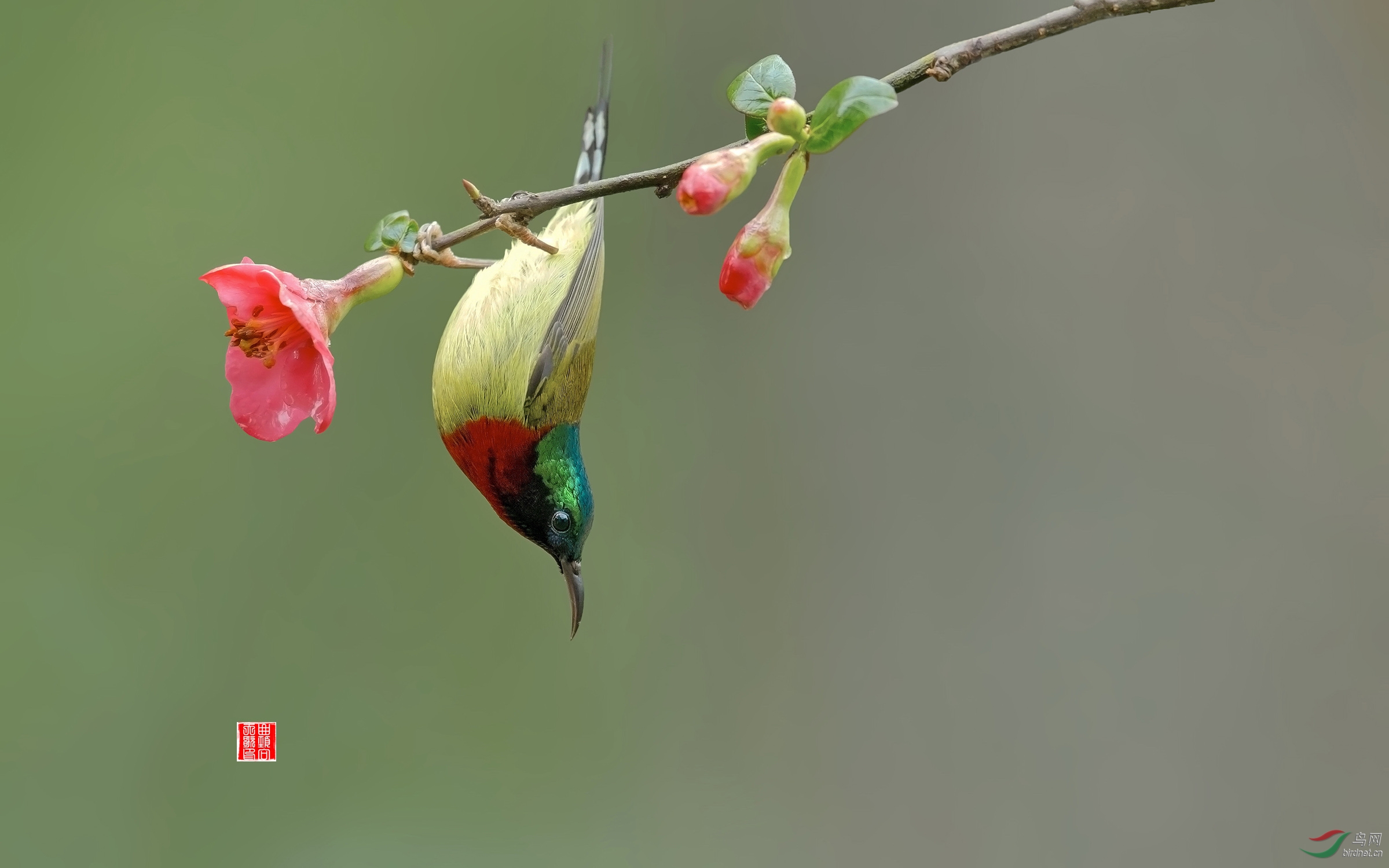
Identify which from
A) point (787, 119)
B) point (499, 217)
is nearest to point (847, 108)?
point (787, 119)

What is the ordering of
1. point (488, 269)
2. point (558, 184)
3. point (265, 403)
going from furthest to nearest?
point (558, 184), point (488, 269), point (265, 403)

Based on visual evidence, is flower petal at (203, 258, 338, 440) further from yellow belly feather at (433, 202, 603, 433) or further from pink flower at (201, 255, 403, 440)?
yellow belly feather at (433, 202, 603, 433)

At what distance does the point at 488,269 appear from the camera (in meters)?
1.42

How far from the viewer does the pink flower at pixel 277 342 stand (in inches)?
25.6

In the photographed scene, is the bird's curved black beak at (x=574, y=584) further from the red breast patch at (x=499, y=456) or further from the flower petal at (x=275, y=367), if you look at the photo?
the flower petal at (x=275, y=367)

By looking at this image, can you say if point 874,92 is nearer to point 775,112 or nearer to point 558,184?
point 775,112

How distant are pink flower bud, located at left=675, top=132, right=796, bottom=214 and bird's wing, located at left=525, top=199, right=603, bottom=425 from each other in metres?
0.75

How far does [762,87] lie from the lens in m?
0.68

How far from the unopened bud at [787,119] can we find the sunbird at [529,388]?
2.22ft

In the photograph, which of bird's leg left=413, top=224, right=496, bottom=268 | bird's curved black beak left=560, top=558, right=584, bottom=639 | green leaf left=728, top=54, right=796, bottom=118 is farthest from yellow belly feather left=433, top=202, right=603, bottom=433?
green leaf left=728, top=54, right=796, bottom=118

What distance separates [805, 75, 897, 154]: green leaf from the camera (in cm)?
56

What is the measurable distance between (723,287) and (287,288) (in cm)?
28

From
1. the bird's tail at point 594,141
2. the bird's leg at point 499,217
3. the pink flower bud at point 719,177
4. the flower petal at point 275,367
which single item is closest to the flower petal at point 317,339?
the flower petal at point 275,367

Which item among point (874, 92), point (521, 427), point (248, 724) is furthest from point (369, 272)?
point (248, 724)
